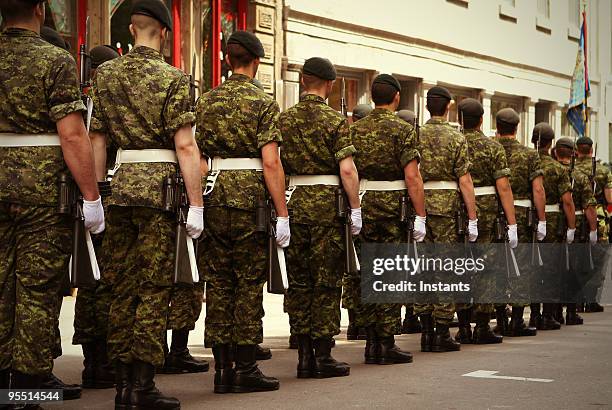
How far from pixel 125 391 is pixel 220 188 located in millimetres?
1568

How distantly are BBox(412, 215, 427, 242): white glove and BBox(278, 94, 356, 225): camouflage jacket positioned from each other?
140 cm

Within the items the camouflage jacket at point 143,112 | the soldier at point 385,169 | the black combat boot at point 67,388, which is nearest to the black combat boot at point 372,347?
the soldier at point 385,169

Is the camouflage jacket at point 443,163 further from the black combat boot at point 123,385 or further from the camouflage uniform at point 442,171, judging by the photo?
the black combat boot at point 123,385

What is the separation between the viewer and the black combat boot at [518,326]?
11.8 m

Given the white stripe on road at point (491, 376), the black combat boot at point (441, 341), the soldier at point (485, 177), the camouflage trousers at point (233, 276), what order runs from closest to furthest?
the camouflage trousers at point (233, 276) → the white stripe on road at point (491, 376) → the black combat boot at point (441, 341) → the soldier at point (485, 177)

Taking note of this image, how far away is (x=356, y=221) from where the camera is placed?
8.78 metres

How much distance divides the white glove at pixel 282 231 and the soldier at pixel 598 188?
760 cm

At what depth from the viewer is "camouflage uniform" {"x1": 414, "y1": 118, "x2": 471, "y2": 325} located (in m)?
10.6

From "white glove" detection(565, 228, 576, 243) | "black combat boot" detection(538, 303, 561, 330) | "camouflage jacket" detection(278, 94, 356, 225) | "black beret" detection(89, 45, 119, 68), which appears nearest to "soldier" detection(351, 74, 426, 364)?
"camouflage jacket" detection(278, 94, 356, 225)

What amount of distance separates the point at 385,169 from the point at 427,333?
1524 millimetres

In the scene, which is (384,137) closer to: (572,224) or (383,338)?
(383,338)

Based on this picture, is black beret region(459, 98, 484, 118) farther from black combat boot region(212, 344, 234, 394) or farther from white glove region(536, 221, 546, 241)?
black combat boot region(212, 344, 234, 394)

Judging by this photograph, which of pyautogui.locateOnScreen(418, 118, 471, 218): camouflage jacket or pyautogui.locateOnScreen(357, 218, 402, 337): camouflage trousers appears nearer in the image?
pyautogui.locateOnScreen(357, 218, 402, 337): camouflage trousers

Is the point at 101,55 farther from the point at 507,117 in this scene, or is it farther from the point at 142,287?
the point at 507,117
